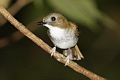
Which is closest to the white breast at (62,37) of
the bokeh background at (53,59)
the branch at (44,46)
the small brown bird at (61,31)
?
the small brown bird at (61,31)

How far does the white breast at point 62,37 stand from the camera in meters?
2.89

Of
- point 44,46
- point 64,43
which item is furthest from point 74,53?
point 44,46

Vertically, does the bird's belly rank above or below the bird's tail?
above

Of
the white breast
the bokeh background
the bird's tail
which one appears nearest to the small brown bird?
the white breast

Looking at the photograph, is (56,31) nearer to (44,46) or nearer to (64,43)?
(64,43)

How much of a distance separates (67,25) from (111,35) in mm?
1937

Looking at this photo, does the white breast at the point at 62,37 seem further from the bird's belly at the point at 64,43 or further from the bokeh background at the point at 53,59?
the bokeh background at the point at 53,59

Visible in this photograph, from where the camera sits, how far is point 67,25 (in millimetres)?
3000

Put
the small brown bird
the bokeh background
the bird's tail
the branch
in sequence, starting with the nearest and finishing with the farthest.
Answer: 1. the branch
2. the small brown bird
3. the bird's tail
4. the bokeh background

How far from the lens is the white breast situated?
289 cm

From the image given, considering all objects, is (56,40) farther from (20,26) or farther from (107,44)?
(107,44)

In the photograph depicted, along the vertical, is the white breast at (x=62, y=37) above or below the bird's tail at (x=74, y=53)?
above

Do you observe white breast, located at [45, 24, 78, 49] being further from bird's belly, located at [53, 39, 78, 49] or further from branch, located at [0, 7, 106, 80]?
branch, located at [0, 7, 106, 80]

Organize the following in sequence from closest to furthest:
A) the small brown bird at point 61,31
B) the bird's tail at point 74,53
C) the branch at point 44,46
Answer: the branch at point 44,46 → the small brown bird at point 61,31 → the bird's tail at point 74,53
